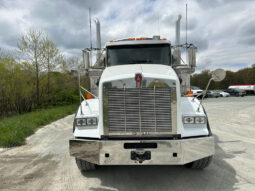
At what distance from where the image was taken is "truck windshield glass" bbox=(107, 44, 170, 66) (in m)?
4.32

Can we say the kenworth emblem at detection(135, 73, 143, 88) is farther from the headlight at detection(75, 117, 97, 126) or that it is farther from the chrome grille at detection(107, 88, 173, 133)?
the headlight at detection(75, 117, 97, 126)

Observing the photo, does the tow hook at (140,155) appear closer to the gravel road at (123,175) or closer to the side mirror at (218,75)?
the gravel road at (123,175)

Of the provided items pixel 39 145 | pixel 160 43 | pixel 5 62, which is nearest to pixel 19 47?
pixel 5 62

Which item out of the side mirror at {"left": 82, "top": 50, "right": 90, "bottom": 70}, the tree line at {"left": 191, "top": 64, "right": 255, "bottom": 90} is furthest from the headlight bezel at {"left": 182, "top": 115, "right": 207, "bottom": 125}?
the tree line at {"left": 191, "top": 64, "right": 255, "bottom": 90}

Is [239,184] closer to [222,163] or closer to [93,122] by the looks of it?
[222,163]

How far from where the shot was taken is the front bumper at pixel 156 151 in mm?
2801

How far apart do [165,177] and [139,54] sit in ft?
8.92

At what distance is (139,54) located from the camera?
14.3 feet

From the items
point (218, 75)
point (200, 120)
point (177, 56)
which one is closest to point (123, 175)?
point (200, 120)

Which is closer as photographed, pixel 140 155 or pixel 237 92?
pixel 140 155

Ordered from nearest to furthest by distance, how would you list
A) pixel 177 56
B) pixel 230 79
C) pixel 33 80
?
pixel 177 56 → pixel 33 80 → pixel 230 79

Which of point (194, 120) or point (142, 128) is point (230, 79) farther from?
point (142, 128)

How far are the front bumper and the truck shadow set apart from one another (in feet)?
1.64

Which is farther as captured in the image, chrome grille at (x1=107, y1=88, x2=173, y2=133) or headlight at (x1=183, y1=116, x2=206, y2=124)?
headlight at (x1=183, y1=116, x2=206, y2=124)
